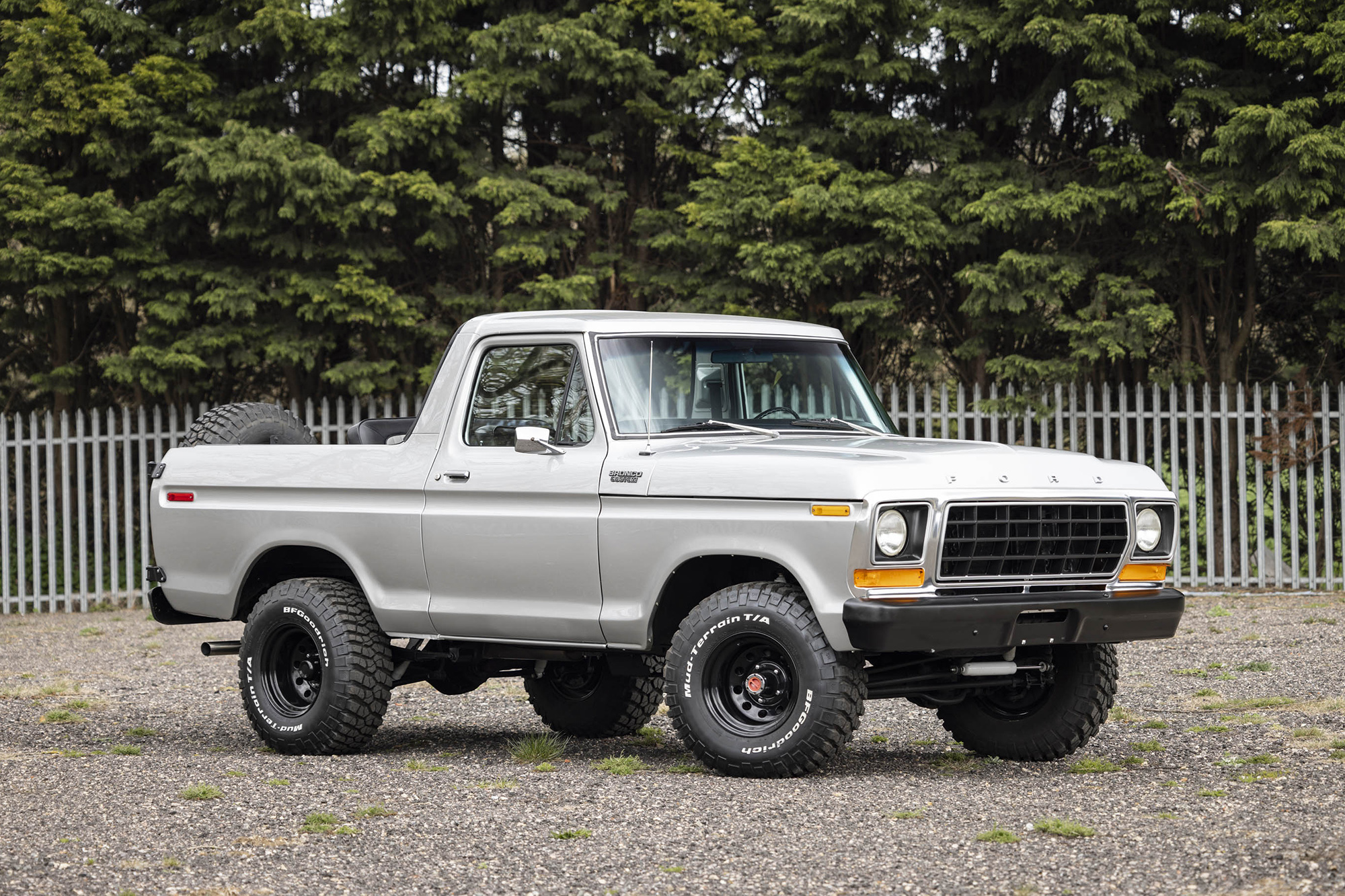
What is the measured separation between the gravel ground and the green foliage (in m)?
8.77

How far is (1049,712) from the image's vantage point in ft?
27.0

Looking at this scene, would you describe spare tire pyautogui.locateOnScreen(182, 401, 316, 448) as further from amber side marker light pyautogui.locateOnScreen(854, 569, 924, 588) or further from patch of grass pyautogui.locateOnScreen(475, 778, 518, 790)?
amber side marker light pyautogui.locateOnScreen(854, 569, 924, 588)

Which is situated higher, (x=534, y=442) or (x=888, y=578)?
(x=534, y=442)

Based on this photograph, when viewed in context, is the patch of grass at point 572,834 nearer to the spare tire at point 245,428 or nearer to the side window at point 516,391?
the side window at point 516,391

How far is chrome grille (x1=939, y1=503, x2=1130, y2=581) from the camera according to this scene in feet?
23.5

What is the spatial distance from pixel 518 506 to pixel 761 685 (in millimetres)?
1577

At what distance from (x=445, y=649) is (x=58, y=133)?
14.1 meters

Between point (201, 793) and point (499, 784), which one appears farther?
point (499, 784)

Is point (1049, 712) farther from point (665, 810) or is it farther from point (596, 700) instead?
point (596, 700)

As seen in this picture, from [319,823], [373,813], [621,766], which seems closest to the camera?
[319,823]

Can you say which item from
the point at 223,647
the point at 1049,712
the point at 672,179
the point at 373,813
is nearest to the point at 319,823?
the point at 373,813

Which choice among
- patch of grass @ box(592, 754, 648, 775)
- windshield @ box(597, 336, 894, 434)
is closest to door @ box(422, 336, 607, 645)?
windshield @ box(597, 336, 894, 434)

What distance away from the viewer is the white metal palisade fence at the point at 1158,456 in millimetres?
17375

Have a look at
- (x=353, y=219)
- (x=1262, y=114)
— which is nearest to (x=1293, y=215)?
(x=1262, y=114)
